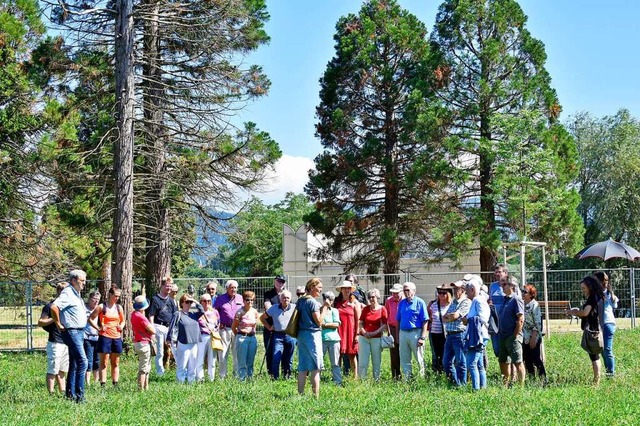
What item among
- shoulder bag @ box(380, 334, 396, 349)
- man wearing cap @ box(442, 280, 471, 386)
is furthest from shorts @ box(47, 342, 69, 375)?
man wearing cap @ box(442, 280, 471, 386)

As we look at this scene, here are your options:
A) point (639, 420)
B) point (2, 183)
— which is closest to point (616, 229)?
point (2, 183)

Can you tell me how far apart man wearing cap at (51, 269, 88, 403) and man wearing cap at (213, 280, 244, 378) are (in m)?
3.79

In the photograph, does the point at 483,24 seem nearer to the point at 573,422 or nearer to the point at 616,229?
the point at 616,229

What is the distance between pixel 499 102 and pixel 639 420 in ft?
73.6

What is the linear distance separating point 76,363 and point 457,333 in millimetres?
5498

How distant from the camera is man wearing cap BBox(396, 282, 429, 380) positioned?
13.6m

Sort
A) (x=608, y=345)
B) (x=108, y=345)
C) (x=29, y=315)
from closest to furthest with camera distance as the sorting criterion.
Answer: (x=608, y=345) < (x=108, y=345) < (x=29, y=315)

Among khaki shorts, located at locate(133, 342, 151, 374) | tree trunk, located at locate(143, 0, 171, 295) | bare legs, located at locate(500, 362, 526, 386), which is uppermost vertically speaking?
tree trunk, located at locate(143, 0, 171, 295)

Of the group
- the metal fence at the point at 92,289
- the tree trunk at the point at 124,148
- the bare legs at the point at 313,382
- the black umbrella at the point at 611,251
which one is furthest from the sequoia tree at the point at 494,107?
the bare legs at the point at 313,382

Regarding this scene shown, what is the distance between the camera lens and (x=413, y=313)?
13.6m

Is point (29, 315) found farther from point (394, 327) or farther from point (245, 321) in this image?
point (394, 327)

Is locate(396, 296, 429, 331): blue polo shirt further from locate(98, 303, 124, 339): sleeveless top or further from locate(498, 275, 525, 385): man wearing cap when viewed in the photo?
locate(98, 303, 124, 339): sleeveless top

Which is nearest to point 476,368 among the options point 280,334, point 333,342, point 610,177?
point 333,342

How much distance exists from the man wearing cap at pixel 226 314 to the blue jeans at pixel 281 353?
3.60 feet
